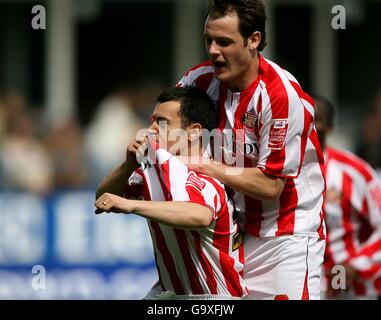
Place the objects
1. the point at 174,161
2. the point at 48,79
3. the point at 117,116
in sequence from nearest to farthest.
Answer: the point at 174,161
the point at 117,116
the point at 48,79

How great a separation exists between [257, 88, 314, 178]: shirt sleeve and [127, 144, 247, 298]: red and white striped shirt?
312mm

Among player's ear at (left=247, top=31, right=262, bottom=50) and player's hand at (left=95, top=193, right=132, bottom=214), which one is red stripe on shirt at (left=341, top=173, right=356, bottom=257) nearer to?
player's ear at (left=247, top=31, right=262, bottom=50)

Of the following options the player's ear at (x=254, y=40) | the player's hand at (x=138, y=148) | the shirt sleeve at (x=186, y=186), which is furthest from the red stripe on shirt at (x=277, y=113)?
the player's hand at (x=138, y=148)

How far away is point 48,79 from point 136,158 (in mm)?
9265

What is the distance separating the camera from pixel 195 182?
5.32 metres

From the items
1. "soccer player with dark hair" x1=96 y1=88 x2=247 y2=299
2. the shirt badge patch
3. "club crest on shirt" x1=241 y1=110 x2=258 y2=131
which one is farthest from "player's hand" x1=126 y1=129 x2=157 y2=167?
"club crest on shirt" x1=241 y1=110 x2=258 y2=131

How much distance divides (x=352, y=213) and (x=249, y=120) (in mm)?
2860

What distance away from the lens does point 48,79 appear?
47.5ft

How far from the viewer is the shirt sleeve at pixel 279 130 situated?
5.53 metres

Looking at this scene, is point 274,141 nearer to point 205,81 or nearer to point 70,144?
point 205,81

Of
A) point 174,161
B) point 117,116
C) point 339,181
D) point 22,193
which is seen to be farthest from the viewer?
point 117,116

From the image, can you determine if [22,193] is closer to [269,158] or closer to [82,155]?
[82,155]

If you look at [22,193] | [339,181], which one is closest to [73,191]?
[22,193]

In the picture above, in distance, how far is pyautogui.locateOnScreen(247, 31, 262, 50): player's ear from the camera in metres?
5.59
